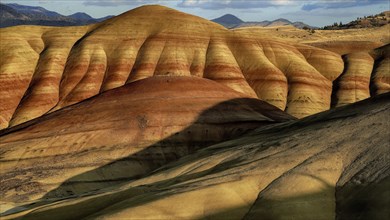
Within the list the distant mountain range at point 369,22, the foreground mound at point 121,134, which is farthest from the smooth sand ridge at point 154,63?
the distant mountain range at point 369,22

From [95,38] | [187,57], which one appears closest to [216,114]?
[187,57]

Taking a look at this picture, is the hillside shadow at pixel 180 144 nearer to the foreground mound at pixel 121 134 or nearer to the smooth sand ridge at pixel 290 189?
the foreground mound at pixel 121 134

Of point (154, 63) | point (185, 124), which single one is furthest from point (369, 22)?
point (185, 124)

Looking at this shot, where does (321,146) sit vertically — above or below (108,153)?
above

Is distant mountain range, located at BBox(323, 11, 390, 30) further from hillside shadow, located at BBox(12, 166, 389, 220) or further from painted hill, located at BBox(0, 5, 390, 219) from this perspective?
hillside shadow, located at BBox(12, 166, 389, 220)

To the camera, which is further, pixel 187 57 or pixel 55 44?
pixel 55 44

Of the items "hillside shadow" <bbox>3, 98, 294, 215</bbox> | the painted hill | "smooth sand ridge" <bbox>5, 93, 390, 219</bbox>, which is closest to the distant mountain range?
the painted hill

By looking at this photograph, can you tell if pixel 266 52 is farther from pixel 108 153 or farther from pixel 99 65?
pixel 108 153
